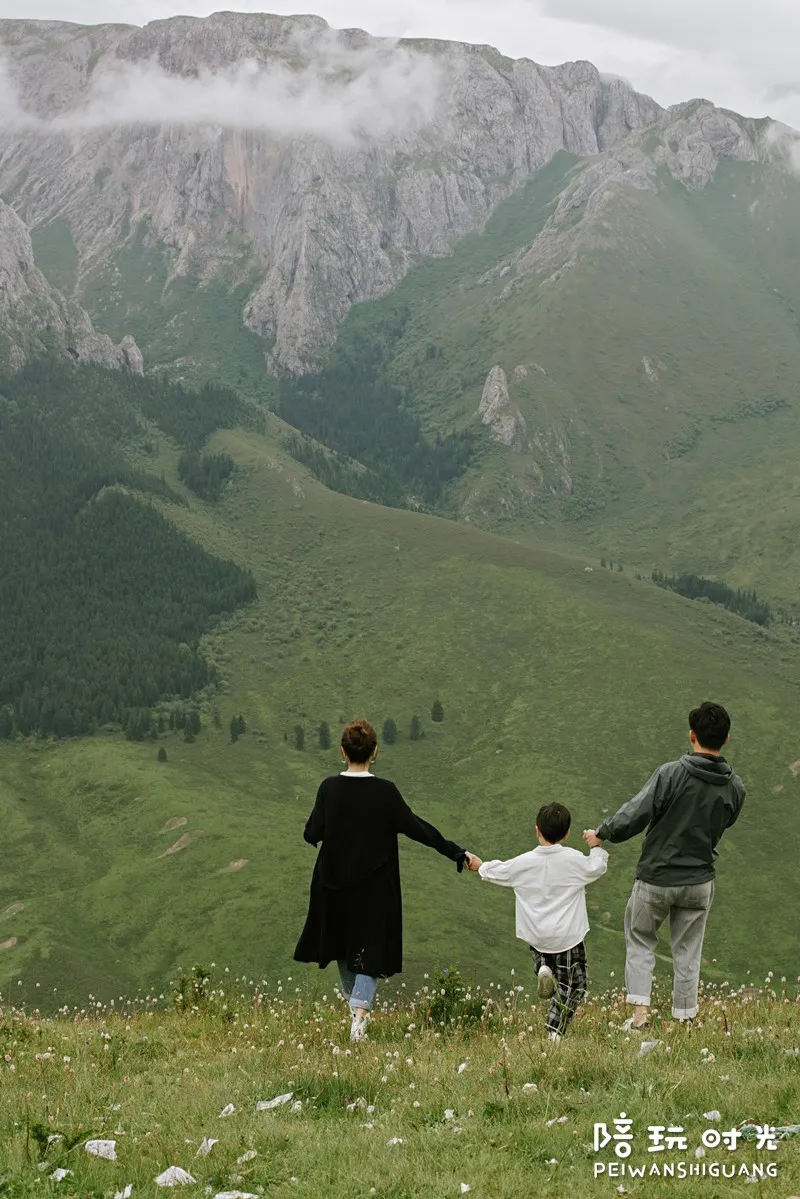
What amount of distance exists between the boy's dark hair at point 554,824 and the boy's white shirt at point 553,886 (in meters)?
0.20

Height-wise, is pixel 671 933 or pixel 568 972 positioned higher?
pixel 671 933

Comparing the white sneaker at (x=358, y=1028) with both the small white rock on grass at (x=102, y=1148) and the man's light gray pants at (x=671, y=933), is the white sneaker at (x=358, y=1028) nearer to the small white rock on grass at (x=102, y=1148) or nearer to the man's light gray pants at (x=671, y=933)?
the man's light gray pants at (x=671, y=933)

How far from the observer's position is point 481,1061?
13156 millimetres

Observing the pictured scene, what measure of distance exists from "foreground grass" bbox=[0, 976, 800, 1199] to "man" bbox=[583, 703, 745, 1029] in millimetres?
864

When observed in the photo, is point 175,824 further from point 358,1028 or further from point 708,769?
point 708,769

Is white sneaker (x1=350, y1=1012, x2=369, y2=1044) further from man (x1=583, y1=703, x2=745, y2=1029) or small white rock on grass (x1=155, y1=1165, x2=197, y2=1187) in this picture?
small white rock on grass (x1=155, y1=1165, x2=197, y2=1187)

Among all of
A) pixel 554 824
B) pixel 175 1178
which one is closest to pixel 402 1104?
pixel 175 1178

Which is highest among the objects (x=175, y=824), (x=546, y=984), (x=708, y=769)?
(x=708, y=769)

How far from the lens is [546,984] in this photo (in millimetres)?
14258

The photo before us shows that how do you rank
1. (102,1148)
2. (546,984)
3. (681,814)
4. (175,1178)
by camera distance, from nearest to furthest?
(175,1178) → (102,1148) → (546,984) → (681,814)

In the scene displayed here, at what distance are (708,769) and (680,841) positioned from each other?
1067 millimetres

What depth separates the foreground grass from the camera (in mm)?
9594

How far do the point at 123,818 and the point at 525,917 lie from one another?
464 ft

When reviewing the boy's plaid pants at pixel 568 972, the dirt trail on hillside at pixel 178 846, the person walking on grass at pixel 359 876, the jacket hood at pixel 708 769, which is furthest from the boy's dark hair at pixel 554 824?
the dirt trail on hillside at pixel 178 846
